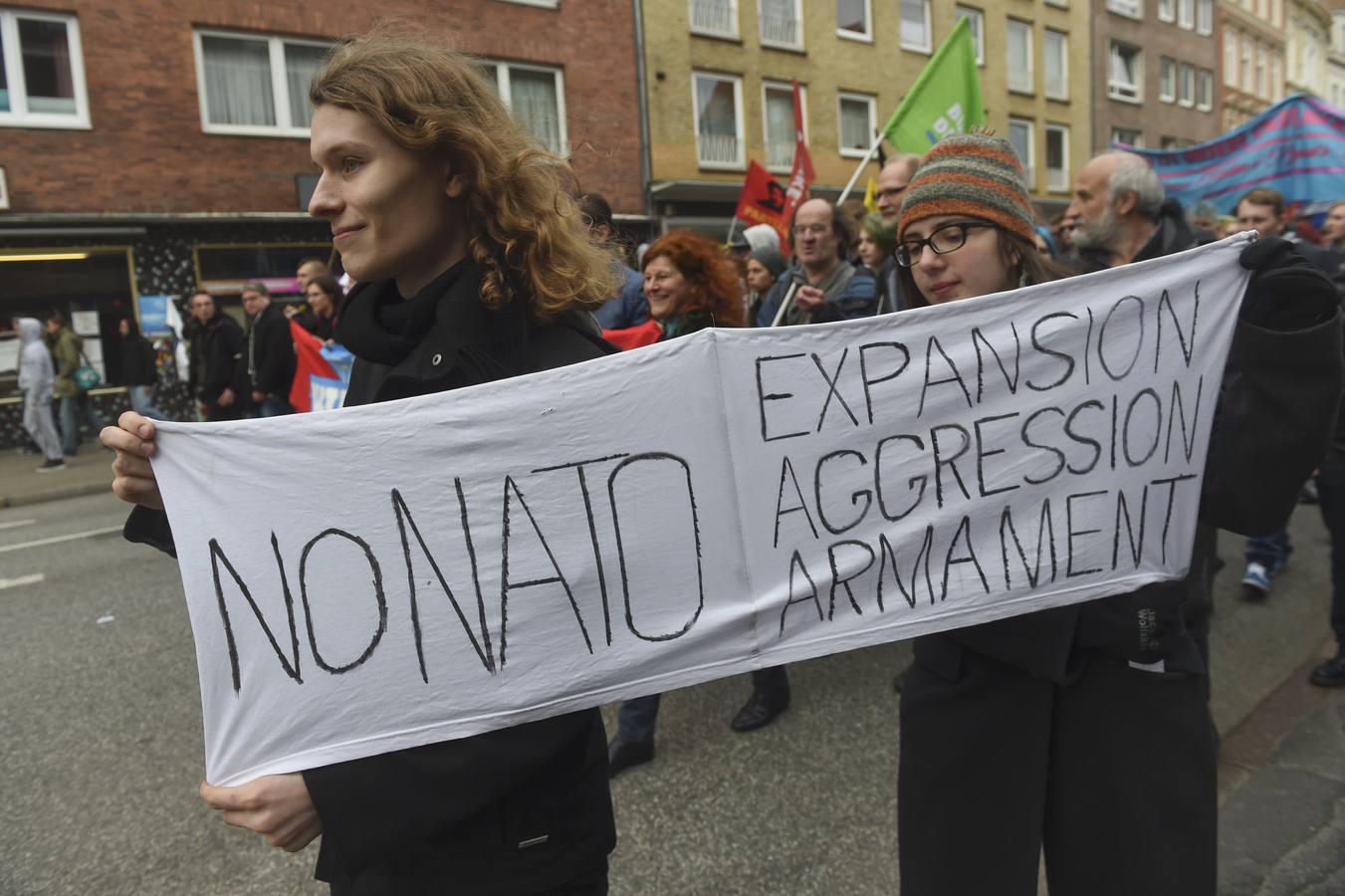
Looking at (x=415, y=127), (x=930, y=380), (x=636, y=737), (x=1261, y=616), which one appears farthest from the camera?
(x=1261, y=616)

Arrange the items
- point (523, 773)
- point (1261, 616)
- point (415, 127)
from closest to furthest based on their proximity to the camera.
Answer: point (523, 773)
point (415, 127)
point (1261, 616)

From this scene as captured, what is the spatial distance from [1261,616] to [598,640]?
441 centimetres

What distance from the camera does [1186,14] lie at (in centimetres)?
3275

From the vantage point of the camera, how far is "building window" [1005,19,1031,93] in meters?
26.0

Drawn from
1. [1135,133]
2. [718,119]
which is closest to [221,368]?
[718,119]

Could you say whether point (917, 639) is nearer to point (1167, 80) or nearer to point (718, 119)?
point (718, 119)

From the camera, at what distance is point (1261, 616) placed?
14.8 ft

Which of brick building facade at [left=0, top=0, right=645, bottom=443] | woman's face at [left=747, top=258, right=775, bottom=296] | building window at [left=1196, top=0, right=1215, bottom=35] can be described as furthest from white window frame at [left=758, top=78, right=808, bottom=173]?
building window at [left=1196, top=0, right=1215, bottom=35]

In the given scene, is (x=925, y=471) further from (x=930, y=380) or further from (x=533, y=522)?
(x=533, y=522)

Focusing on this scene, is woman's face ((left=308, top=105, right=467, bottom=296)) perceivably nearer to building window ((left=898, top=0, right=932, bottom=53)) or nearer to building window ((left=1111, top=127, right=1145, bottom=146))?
building window ((left=898, top=0, right=932, bottom=53))

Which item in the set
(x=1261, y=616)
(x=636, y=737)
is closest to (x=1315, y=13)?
(x=1261, y=616)

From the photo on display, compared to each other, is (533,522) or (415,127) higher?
(415,127)

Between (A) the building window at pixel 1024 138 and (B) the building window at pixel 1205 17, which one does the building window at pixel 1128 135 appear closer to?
(A) the building window at pixel 1024 138

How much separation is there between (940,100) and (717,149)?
1316 cm
